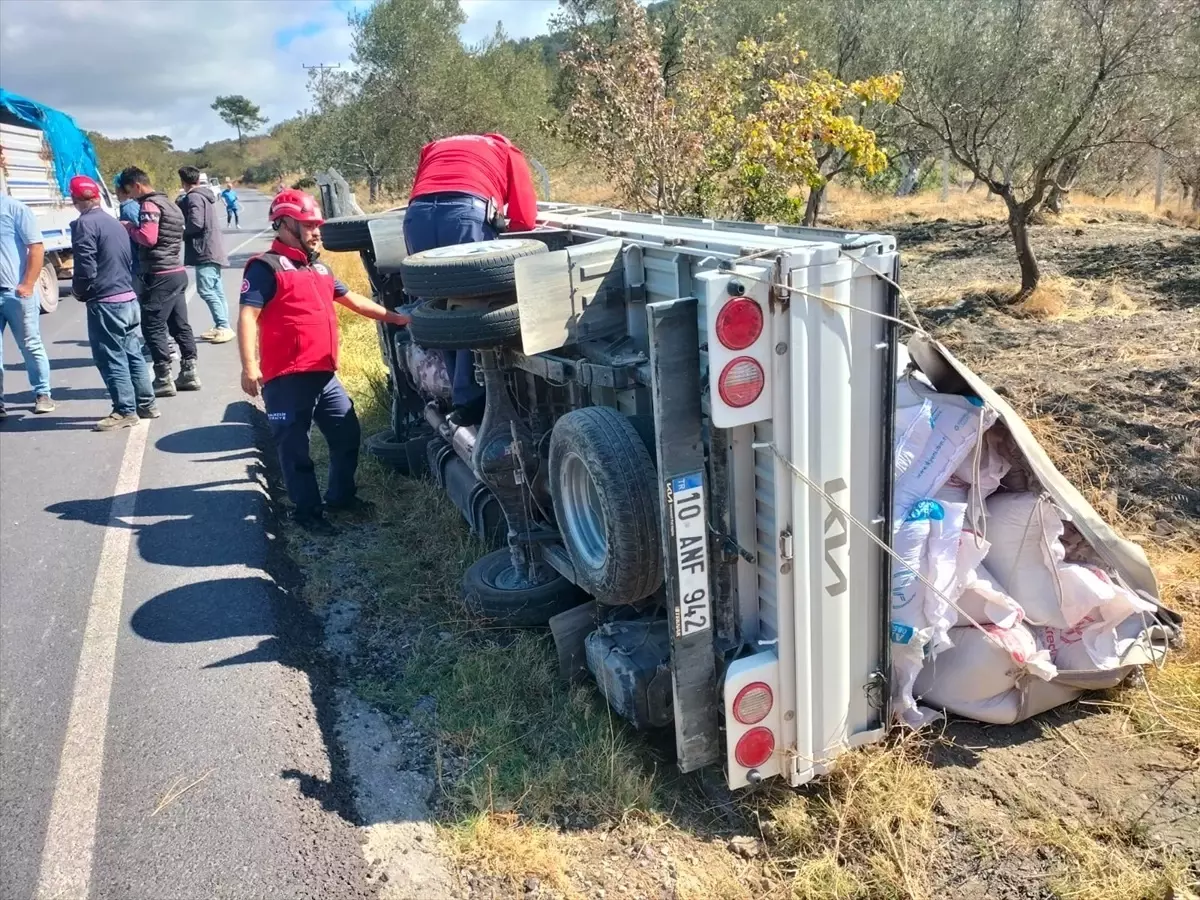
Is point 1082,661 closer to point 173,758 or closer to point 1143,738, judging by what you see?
point 1143,738

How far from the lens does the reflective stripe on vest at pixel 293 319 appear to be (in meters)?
5.18

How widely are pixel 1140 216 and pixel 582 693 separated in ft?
67.6

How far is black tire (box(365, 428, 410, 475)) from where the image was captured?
6.58m

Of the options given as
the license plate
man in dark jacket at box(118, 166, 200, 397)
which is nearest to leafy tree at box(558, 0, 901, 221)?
man in dark jacket at box(118, 166, 200, 397)

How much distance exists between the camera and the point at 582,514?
3.53 meters

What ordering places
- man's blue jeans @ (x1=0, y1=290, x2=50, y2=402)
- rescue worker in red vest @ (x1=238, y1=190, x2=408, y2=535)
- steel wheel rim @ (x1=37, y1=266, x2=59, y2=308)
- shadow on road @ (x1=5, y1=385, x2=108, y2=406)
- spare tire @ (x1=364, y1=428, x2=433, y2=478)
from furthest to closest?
steel wheel rim @ (x1=37, y1=266, x2=59, y2=308) → shadow on road @ (x1=5, y1=385, x2=108, y2=406) → man's blue jeans @ (x1=0, y1=290, x2=50, y2=402) → spare tire @ (x1=364, y1=428, x2=433, y2=478) → rescue worker in red vest @ (x1=238, y1=190, x2=408, y2=535)

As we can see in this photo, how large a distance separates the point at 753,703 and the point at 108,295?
652 centimetres

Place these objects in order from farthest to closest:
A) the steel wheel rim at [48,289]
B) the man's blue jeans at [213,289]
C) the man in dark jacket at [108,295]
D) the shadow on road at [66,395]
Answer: the steel wheel rim at [48,289]
the man's blue jeans at [213,289]
the shadow on road at [66,395]
the man in dark jacket at [108,295]

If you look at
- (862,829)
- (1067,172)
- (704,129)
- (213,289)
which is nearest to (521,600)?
(862,829)

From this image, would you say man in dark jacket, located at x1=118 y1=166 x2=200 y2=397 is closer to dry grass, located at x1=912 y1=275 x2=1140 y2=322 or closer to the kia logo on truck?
the kia logo on truck

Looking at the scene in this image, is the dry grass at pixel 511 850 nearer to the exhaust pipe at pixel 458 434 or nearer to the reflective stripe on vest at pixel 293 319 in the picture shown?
the exhaust pipe at pixel 458 434

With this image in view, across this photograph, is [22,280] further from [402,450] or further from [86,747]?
[86,747]

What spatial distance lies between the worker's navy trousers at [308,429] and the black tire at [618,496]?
260 cm

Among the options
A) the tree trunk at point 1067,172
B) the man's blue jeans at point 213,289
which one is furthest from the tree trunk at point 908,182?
the man's blue jeans at point 213,289
